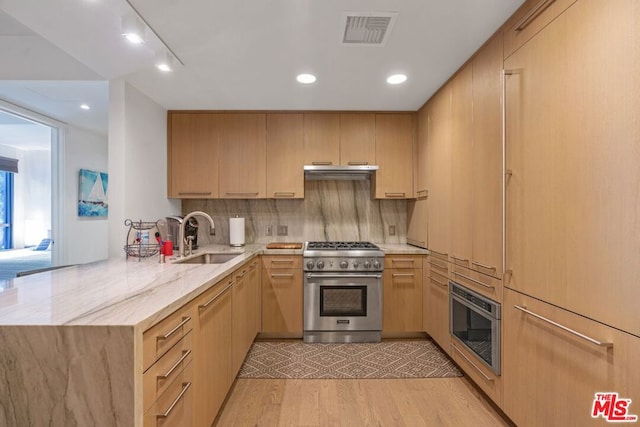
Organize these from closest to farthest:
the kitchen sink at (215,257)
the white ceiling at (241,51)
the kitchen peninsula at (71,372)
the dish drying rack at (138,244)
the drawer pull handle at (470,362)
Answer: the kitchen peninsula at (71,372) → the white ceiling at (241,51) → the drawer pull handle at (470,362) → the dish drying rack at (138,244) → the kitchen sink at (215,257)

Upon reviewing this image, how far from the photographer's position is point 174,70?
2410mm

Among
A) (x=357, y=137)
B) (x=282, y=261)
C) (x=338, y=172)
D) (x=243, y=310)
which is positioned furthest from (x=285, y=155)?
(x=243, y=310)

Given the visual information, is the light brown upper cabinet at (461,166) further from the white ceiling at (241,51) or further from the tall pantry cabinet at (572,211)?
the tall pantry cabinet at (572,211)

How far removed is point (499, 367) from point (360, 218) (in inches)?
85.1

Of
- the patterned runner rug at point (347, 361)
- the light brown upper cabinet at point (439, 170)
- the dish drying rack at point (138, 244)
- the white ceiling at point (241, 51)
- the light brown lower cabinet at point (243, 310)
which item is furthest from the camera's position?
the light brown upper cabinet at point (439, 170)

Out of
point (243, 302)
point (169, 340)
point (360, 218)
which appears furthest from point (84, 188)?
point (169, 340)

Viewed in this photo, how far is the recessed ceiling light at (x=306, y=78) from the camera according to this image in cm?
252

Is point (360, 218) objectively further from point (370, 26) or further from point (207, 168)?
point (370, 26)

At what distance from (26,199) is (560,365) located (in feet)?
17.5

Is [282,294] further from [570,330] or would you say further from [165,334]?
[570,330]

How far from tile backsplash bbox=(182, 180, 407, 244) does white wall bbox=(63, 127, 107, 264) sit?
193 cm

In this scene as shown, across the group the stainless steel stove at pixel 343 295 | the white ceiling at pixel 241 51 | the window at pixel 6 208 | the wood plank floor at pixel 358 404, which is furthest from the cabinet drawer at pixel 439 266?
the window at pixel 6 208

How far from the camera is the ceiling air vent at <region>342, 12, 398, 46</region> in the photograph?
1774 mm

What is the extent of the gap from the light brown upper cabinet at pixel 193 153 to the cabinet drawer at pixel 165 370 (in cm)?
227
